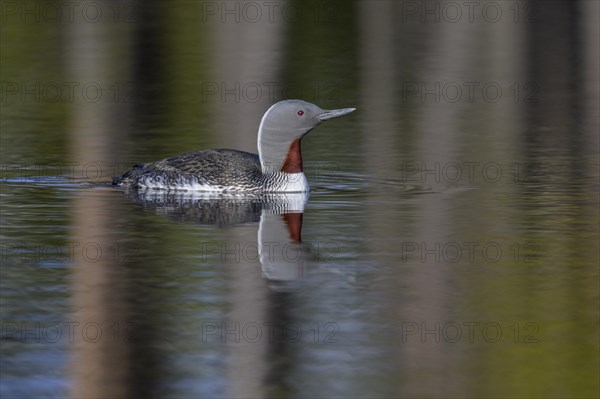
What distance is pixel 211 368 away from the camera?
831 cm

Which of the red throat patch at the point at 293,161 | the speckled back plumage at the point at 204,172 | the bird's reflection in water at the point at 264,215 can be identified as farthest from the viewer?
the red throat patch at the point at 293,161

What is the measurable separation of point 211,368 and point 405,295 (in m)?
2.16

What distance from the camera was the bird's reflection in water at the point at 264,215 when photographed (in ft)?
36.4

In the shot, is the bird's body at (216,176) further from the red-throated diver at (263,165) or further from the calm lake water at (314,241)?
the calm lake water at (314,241)

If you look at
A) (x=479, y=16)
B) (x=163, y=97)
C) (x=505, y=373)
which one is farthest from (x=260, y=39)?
(x=505, y=373)

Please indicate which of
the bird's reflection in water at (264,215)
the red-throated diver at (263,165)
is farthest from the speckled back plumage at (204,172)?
the bird's reflection in water at (264,215)

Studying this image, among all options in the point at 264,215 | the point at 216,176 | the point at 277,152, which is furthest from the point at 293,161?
the point at 264,215

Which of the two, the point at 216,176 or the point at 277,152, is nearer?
the point at 216,176

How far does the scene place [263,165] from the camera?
48.0 ft

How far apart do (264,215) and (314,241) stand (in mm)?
1515

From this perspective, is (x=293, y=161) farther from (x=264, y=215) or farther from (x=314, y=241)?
(x=314, y=241)

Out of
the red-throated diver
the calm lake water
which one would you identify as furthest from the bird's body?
the calm lake water

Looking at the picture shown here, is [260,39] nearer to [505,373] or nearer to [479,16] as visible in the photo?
[479,16]

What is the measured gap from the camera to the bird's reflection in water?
36.4ft
